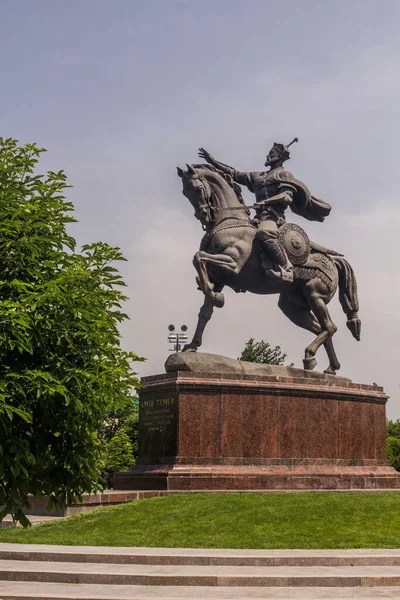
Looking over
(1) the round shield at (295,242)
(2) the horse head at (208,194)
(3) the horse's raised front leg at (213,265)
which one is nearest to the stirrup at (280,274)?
(1) the round shield at (295,242)

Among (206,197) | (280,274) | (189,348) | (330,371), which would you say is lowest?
(330,371)

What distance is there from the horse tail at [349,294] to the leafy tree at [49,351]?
12671 millimetres

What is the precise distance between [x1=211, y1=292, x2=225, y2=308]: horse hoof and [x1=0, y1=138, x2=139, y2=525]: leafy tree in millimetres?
8512

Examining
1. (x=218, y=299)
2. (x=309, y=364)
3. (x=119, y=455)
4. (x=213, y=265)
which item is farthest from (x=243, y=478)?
(x=119, y=455)

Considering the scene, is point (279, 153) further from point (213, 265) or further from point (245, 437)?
point (245, 437)

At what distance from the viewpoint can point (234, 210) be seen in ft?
69.8

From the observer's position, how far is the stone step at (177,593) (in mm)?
10242

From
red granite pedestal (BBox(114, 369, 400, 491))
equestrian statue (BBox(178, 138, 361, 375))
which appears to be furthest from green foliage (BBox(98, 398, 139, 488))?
red granite pedestal (BBox(114, 369, 400, 491))

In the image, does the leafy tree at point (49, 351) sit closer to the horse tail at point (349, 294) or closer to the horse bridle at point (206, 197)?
the horse bridle at point (206, 197)

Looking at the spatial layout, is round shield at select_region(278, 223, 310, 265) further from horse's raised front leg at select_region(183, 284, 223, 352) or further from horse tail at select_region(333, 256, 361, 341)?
Result: horse's raised front leg at select_region(183, 284, 223, 352)

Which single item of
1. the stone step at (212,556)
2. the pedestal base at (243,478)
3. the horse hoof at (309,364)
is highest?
the horse hoof at (309,364)

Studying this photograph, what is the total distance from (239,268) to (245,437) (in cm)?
408

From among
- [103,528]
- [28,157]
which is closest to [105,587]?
[103,528]

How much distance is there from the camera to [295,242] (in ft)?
72.0
